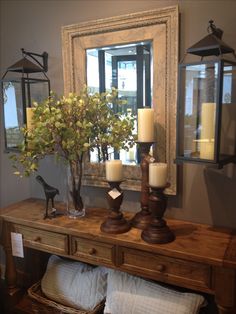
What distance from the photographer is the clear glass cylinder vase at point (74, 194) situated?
1.81m

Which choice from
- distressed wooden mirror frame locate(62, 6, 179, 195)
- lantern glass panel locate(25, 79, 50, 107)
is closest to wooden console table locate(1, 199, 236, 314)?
distressed wooden mirror frame locate(62, 6, 179, 195)

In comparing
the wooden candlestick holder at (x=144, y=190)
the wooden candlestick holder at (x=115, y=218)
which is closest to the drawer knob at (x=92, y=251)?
the wooden candlestick holder at (x=115, y=218)

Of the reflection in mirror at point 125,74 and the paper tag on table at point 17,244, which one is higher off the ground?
the reflection in mirror at point 125,74

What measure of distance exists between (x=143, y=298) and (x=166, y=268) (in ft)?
0.83

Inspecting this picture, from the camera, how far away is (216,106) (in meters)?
1.35

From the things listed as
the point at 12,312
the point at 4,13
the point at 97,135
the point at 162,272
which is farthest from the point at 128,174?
the point at 4,13

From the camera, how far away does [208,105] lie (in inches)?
55.0

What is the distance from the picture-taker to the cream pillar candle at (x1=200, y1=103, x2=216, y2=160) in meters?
1.39

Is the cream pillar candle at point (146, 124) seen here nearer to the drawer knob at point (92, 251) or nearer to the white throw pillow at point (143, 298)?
the drawer knob at point (92, 251)

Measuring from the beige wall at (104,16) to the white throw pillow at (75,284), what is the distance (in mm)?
435

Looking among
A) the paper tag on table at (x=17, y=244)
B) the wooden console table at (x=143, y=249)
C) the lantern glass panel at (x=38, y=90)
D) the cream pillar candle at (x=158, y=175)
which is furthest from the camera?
the lantern glass panel at (x=38, y=90)

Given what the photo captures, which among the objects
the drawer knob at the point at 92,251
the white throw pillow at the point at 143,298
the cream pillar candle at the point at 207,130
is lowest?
the white throw pillow at the point at 143,298

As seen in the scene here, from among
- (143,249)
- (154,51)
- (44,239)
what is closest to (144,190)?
(143,249)

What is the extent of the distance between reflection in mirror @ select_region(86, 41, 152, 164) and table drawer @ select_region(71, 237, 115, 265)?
1.75 ft
